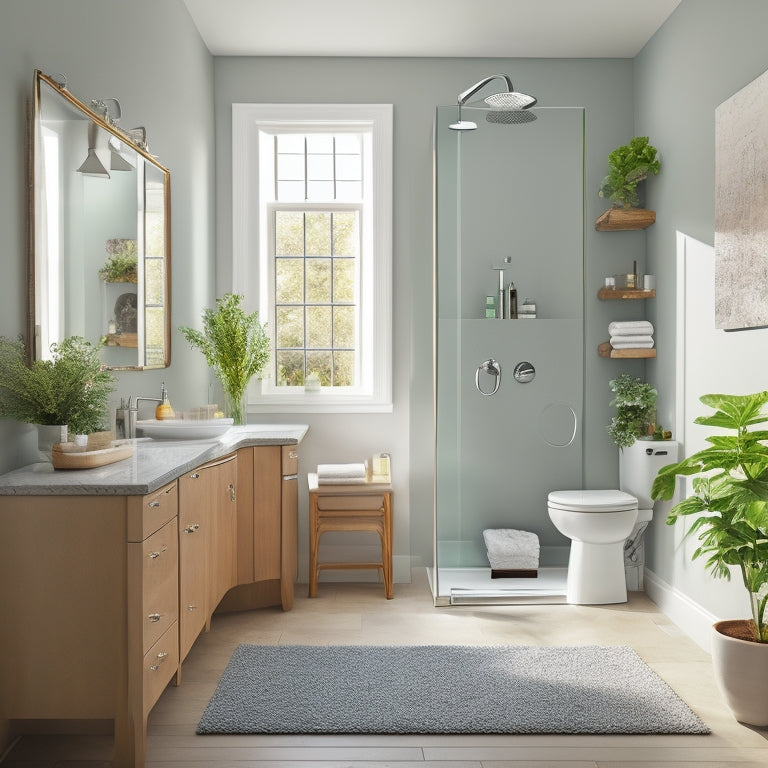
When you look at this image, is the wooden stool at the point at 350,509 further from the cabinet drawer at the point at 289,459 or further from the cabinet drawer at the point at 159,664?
the cabinet drawer at the point at 159,664

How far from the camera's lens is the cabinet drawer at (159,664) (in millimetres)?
2176

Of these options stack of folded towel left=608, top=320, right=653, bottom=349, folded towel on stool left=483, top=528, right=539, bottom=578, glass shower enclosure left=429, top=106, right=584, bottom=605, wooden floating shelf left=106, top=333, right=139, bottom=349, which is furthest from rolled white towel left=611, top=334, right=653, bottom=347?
wooden floating shelf left=106, top=333, right=139, bottom=349

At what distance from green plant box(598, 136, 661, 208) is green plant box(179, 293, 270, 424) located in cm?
199

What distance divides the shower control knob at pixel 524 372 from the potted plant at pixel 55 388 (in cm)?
192

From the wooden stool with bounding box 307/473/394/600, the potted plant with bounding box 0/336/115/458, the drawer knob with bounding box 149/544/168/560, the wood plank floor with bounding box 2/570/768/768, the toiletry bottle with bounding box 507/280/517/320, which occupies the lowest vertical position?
the wood plank floor with bounding box 2/570/768/768

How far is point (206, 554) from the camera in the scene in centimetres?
291

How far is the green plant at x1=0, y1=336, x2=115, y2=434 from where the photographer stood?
2209 mm

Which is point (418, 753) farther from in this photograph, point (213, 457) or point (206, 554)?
point (213, 457)

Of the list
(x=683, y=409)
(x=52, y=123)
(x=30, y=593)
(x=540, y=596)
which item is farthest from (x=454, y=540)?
(x=52, y=123)

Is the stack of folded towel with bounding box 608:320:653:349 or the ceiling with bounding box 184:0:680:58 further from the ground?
the ceiling with bounding box 184:0:680:58

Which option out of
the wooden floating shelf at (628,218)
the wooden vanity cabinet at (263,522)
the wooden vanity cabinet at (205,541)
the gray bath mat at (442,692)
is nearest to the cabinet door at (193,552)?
the wooden vanity cabinet at (205,541)

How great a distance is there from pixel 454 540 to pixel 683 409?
1.25 meters

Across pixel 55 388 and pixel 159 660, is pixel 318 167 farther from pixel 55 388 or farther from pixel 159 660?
pixel 159 660

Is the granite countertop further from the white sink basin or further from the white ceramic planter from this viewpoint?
the white ceramic planter
